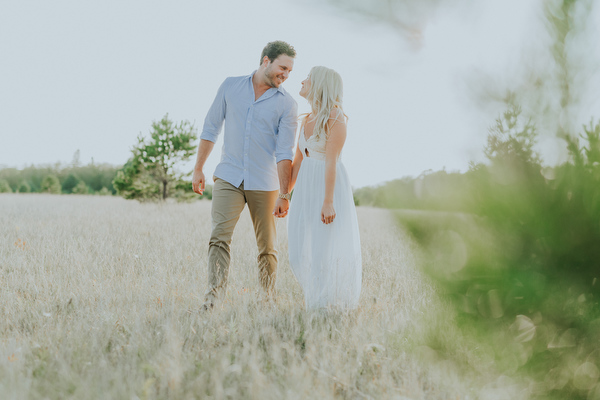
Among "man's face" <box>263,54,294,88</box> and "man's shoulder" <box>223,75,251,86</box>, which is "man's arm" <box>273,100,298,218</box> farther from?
"man's shoulder" <box>223,75,251,86</box>

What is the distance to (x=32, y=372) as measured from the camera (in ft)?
7.68

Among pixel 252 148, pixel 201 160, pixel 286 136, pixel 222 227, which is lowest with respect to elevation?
pixel 222 227

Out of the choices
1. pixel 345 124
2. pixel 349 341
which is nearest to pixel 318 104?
pixel 345 124

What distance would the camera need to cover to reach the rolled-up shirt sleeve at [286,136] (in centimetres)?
387

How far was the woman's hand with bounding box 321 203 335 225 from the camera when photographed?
10.9ft

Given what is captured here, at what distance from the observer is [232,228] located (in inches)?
153

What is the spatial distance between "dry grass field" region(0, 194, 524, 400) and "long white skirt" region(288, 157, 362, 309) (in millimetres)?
171

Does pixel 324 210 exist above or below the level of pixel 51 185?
below

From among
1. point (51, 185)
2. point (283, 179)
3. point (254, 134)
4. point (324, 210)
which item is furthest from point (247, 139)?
point (51, 185)

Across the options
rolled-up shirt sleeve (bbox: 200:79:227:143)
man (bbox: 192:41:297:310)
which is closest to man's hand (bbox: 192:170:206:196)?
man (bbox: 192:41:297:310)

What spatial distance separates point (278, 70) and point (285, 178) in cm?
102

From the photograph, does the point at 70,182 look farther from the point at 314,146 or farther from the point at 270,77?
the point at 314,146

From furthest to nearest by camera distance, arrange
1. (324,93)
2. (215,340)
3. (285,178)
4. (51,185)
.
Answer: (51,185) < (285,178) < (324,93) < (215,340)

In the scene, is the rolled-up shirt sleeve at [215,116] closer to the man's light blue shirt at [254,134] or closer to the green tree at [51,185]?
the man's light blue shirt at [254,134]
